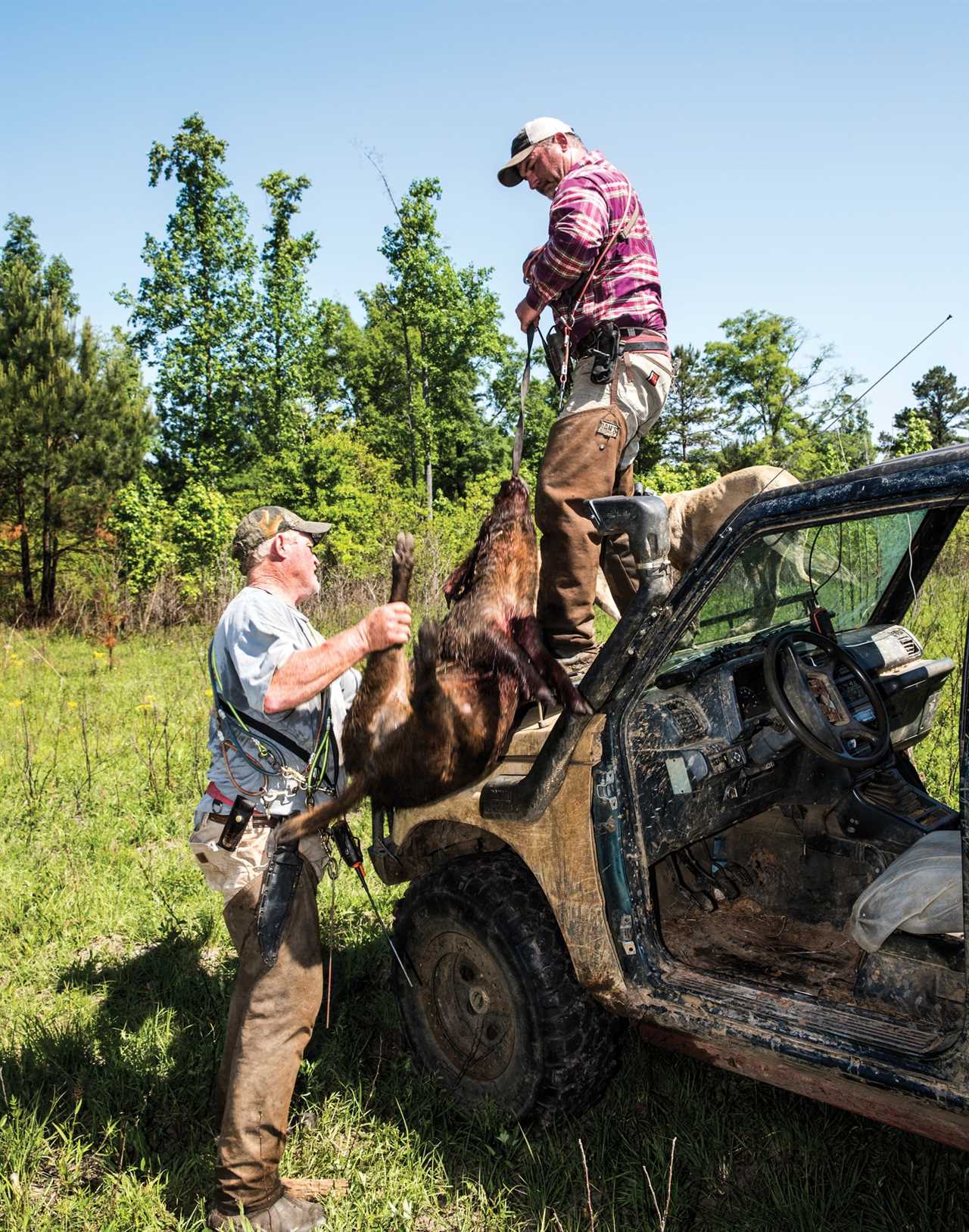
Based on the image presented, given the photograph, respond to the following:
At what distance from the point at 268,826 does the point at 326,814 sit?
1.01 feet

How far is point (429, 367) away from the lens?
33156 millimetres

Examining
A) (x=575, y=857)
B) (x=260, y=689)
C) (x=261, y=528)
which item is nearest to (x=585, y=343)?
(x=261, y=528)

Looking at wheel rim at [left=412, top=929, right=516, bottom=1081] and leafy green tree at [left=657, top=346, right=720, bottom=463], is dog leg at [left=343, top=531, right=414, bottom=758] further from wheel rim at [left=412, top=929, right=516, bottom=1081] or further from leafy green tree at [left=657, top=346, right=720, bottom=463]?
leafy green tree at [left=657, top=346, right=720, bottom=463]

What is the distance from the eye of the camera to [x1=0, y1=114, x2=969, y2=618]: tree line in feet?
64.1

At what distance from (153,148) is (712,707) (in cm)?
2929

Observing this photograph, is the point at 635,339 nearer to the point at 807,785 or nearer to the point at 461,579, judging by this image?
the point at 461,579

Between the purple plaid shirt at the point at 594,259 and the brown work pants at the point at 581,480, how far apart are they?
0.23m

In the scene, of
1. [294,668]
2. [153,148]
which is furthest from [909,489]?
[153,148]

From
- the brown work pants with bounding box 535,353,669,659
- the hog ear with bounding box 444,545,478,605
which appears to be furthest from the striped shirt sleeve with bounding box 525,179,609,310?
the hog ear with bounding box 444,545,478,605

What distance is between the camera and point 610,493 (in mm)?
3848

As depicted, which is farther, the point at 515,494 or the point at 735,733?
the point at 515,494

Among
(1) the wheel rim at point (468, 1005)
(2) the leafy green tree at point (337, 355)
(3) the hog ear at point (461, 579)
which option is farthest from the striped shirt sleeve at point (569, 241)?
(2) the leafy green tree at point (337, 355)

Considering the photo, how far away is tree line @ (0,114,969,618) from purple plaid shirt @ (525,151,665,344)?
19.9 feet

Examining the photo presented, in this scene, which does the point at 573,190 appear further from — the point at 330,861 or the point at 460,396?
the point at 460,396
